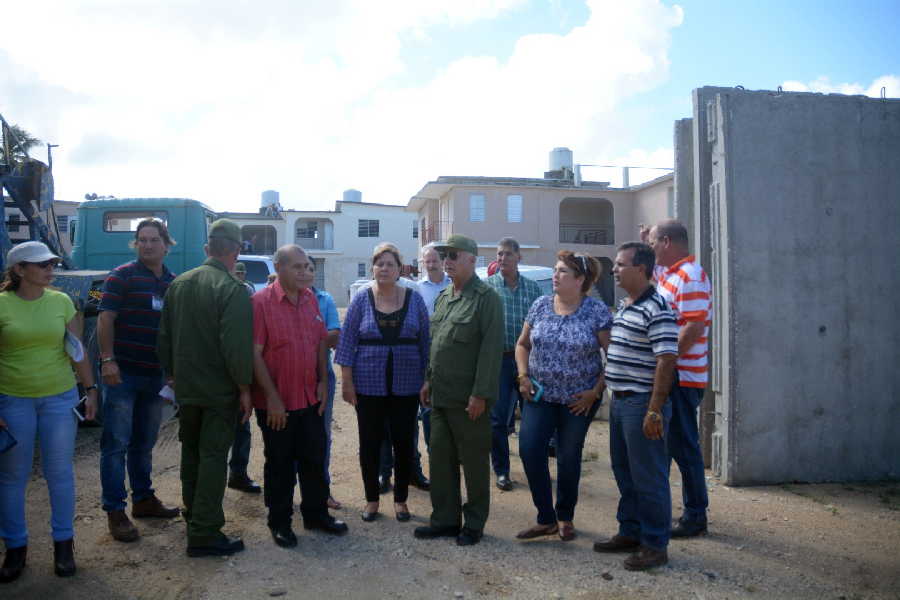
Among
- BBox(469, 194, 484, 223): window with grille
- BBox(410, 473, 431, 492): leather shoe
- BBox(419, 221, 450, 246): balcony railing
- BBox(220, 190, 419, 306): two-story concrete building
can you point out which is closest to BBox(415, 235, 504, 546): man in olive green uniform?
BBox(410, 473, 431, 492): leather shoe

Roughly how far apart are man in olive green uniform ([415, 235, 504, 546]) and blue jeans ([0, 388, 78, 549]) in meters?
2.12

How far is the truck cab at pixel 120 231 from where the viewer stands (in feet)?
32.1

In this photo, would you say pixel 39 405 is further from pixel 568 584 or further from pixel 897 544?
pixel 897 544

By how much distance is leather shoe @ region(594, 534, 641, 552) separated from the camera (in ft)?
13.5

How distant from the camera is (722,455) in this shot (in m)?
5.52

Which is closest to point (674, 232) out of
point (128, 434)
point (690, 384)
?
point (690, 384)

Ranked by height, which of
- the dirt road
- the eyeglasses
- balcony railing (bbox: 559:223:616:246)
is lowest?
the dirt road

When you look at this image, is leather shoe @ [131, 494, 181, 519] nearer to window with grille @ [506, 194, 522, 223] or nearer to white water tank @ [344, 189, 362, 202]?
window with grille @ [506, 194, 522, 223]

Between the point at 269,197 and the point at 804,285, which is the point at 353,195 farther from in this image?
the point at 804,285

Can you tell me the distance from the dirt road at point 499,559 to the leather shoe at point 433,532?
0.19 ft

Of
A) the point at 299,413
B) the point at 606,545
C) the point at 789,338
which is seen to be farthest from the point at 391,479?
the point at 789,338

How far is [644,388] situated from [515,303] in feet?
6.58

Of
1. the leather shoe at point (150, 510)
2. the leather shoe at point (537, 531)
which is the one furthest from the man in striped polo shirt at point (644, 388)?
the leather shoe at point (150, 510)

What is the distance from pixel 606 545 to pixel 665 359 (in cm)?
129
